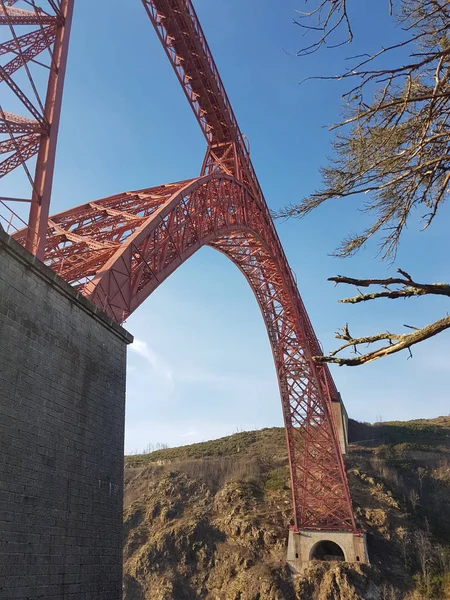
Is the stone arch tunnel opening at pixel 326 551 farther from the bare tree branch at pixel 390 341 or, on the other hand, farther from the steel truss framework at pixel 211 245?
the bare tree branch at pixel 390 341

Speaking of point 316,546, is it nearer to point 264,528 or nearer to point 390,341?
point 264,528

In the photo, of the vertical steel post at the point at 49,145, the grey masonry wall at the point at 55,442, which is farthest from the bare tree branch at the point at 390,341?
the vertical steel post at the point at 49,145

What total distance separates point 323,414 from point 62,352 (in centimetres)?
2029

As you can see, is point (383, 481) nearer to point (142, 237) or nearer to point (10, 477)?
point (142, 237)

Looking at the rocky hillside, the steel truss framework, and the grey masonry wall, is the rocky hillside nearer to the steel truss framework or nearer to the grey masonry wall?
the steel truss framework

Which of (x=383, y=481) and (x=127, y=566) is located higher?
(x=383, y=481)

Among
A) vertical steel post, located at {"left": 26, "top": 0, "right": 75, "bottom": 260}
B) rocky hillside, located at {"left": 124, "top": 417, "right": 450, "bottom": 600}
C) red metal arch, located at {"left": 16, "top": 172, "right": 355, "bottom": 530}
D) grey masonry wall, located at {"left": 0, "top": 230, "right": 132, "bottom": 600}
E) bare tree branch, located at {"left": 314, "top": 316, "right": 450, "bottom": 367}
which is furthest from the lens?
rocky hillside, located at {"left": 124, "top": 417, "right": 450, "bottom": 600}

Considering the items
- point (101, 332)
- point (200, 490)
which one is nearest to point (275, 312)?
point (200, 490)

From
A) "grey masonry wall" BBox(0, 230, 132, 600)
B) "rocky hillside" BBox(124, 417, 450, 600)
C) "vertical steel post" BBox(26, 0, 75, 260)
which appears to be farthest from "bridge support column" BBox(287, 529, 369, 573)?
"vertical steel post" BBox(26, 0, 75, 260)

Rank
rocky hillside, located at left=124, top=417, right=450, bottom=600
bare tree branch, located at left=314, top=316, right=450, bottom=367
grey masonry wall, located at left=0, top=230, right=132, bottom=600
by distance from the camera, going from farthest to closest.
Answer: rocky hillside, located at left=124, top=417, right=450, bottom=600, grey masonry wall, located at left=0, top=230, right=132, bottom=600, bare tree branch, located at left=314, top=316, right=450, bottom=367

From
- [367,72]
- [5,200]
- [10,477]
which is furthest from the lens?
[5,200]

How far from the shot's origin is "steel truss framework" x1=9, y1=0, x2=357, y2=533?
9438 mm

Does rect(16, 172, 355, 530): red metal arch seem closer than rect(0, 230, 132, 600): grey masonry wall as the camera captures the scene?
No

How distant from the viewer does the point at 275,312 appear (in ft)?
76.7
